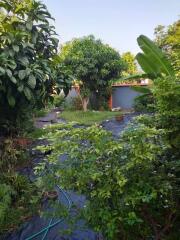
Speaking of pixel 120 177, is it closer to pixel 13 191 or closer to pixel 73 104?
pixel 13 191

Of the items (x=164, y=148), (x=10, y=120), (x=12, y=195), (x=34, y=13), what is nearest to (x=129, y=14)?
(x=34, y=13)

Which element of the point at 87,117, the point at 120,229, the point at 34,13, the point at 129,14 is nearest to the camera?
the point at 120,229

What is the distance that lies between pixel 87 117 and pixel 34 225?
7678 mm

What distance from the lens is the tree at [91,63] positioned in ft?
39.1

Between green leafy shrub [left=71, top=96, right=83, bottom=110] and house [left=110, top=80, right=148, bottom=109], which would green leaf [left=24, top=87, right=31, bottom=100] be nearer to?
green leafy shrub [left=71, top=96, right=83, bottom=110]

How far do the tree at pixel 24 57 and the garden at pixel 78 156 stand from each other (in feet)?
0.04

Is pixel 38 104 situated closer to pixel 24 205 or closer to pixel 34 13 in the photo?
pixel 34 13

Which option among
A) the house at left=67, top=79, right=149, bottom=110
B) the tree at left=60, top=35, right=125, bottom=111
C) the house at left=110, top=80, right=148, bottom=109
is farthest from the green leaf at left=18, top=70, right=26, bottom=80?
the house at left=110, top=80, right=148, bottom=109

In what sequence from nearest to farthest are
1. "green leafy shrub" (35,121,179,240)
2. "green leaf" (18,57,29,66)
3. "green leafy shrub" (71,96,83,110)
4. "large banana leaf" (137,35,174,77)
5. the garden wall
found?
"green leafy shrub" (35,121,179,240) → "large banana leaf" (137,35,174,77) → "green leaf" (18,57,29,66) → "green leafy shrub" (71,96,83,110) → the garden wall

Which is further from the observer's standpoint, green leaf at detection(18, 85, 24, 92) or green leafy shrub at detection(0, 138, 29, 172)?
green leafy shrub at detection(0, 138, 29, 172)

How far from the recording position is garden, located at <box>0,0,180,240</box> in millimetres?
1857

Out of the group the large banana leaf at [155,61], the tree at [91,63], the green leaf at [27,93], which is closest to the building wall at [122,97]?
the tree at [91,63]

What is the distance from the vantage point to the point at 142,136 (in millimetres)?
1820

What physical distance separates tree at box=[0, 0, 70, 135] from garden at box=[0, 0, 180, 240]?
1 centimetres
